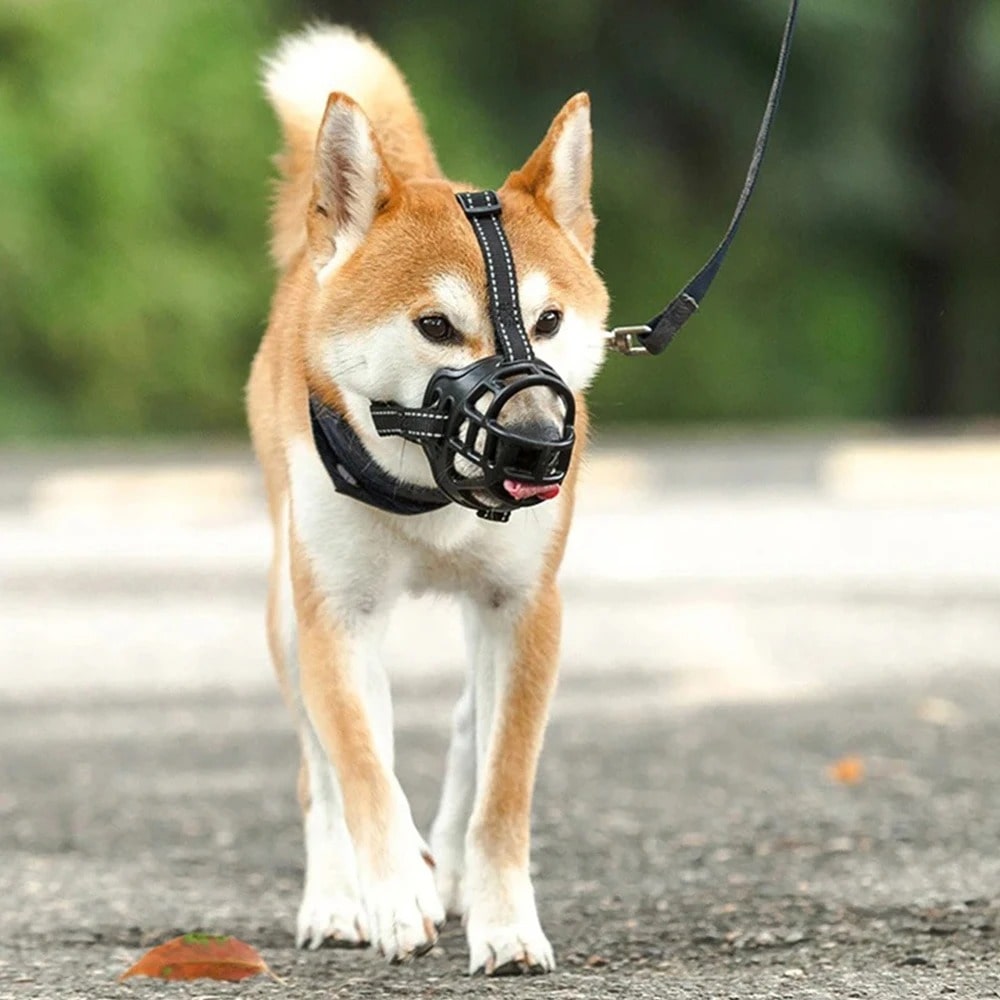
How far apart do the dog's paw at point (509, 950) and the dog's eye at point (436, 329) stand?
3.84 ft

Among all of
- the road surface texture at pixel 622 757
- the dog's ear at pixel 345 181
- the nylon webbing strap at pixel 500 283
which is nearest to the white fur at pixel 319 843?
the road surface texture at pixel 622 757

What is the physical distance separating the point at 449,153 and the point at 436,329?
17.5m

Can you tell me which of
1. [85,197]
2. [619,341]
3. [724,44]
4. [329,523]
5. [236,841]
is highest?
[724,44]

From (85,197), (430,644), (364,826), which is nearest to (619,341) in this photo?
(364,826)

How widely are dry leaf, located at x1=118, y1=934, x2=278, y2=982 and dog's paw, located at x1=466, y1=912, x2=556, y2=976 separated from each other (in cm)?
40

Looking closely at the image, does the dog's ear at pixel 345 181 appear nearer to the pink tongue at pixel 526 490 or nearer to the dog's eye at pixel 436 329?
the dog's eye at pixel 436 329

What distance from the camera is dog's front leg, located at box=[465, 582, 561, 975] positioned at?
4367 mm

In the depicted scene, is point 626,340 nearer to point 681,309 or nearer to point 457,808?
point 681,309

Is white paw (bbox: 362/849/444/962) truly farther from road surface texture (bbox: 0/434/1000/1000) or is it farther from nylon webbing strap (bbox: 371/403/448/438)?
nylon webbing strap (bbox: 371/403/448/438)

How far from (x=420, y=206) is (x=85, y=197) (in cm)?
1620

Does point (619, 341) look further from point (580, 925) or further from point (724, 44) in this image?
point (724, 44)

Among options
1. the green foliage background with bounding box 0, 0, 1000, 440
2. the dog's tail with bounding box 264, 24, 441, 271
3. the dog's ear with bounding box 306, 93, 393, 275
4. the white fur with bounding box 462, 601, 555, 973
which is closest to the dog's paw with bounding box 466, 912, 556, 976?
the white fur with bounding box 462, 601, 555, 973

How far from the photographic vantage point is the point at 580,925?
4.77 m

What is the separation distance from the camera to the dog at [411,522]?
4113mm
